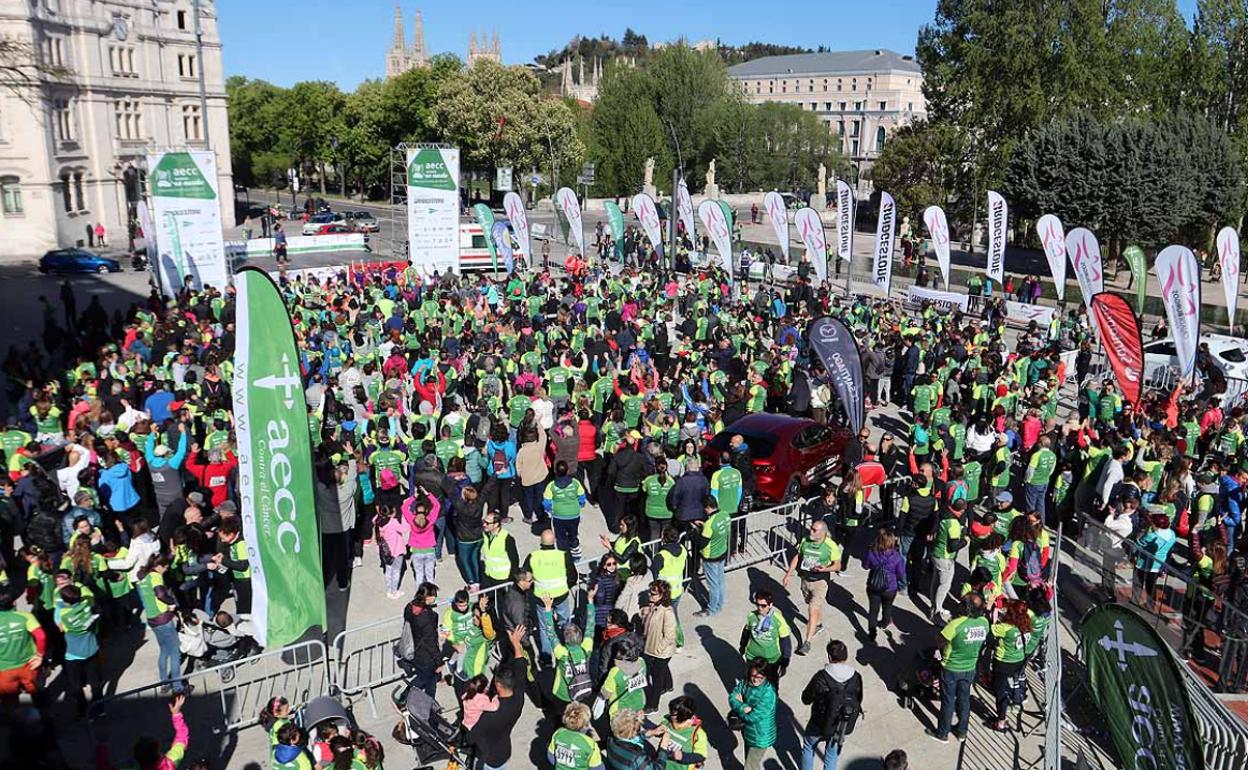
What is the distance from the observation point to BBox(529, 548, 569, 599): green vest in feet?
28.2

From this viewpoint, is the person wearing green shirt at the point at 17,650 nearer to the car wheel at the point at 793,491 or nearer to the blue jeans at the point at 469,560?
the blue jeans at the point at 469,560

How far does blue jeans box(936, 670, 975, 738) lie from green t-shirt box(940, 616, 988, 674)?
9cm

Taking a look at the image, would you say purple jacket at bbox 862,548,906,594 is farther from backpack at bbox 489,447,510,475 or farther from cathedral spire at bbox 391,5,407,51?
cathedral spire at bbox 391,5,407,51

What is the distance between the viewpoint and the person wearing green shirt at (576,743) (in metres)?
6.09

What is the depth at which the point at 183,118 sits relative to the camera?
51.7 m

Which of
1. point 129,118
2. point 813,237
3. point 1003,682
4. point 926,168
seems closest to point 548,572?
point 1003,682

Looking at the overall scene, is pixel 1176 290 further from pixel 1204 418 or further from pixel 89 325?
pixel 89 325

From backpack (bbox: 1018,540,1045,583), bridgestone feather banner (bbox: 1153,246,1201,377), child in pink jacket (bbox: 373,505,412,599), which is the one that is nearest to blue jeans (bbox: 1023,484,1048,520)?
backpack (bbox: 1018,540,1045,583)

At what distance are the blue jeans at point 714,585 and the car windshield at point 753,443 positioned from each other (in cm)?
286

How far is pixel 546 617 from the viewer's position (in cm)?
875

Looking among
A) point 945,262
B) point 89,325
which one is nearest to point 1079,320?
point 945,262

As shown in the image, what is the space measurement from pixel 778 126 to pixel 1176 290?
236 feet

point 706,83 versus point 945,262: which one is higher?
point 706,83

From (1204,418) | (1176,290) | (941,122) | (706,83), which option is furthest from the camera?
(706,83)
